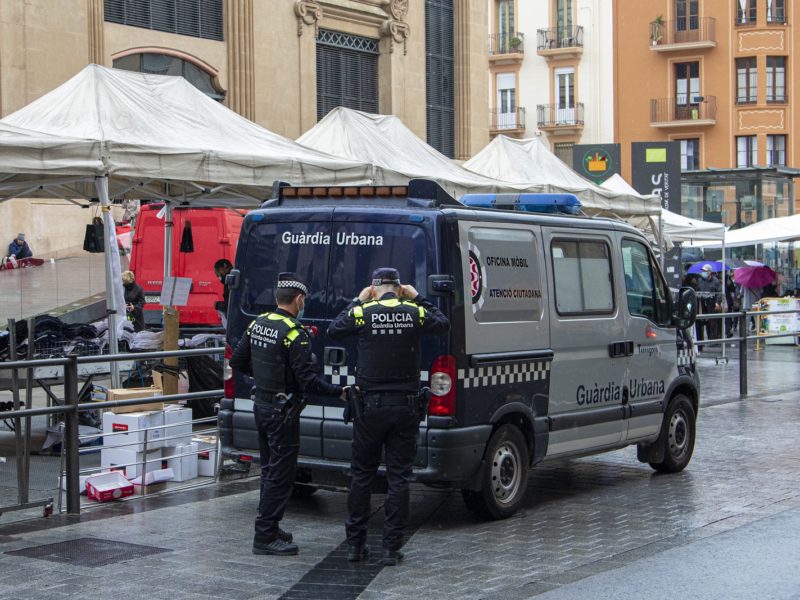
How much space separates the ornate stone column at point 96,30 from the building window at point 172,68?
0.60 m

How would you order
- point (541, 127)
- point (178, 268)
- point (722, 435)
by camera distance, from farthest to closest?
point (541, 127)
point (178, 268)
point (722, 435)

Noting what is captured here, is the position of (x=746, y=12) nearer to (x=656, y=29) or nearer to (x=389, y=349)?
(x=656, y=29)

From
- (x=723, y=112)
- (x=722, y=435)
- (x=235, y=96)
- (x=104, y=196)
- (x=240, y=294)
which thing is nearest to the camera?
(x=240, y=294)

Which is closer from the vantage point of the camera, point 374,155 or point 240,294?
point 240,294

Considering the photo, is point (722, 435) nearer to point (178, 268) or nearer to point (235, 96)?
point (178, 268)

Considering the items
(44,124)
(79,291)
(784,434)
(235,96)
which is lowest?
(784,434)

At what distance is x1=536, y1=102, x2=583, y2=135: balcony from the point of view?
63438mm

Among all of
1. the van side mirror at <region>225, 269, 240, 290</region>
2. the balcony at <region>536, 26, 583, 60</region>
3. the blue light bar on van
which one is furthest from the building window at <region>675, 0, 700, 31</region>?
the van side mirror at <region>225, 269, 240, 290</region>

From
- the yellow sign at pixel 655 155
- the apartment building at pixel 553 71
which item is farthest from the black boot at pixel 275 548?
the apartment building at pixel 553 71

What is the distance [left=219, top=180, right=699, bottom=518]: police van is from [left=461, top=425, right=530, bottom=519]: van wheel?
0.04 feet

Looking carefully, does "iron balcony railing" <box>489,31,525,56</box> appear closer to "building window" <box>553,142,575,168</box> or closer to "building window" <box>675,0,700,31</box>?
"building window" <box>553,142,575,168</box>

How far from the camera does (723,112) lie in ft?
195

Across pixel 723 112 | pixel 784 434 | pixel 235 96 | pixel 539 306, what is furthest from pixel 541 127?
pixel 539 306

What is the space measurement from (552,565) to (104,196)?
6.48 m
